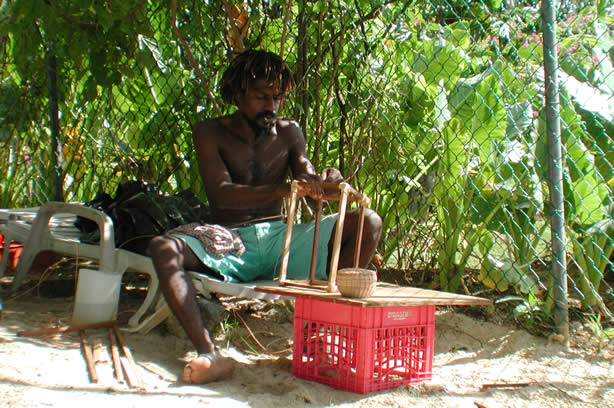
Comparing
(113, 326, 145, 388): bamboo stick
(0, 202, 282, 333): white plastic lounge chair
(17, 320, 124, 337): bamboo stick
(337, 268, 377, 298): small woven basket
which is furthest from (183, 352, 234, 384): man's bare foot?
(17, 320, 124, 337): bamboo stick

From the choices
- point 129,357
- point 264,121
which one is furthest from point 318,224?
point 129,357

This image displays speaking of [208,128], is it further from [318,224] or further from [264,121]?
[318,224]

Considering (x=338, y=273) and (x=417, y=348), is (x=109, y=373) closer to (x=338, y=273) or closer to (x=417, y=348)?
(x=338, y=273)

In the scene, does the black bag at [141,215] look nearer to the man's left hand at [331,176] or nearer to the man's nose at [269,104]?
the man's nose at [269,104]

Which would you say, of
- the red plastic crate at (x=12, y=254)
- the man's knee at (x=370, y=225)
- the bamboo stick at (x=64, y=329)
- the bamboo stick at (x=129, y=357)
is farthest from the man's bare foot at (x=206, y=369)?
the red plastic crate at (x=12, y=254)

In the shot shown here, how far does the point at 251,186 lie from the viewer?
3064 millimetres

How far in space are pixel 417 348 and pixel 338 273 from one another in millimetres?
539

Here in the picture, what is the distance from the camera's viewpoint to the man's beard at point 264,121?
323 cm

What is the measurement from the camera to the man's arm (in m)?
2.94

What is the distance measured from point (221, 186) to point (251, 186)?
15 cm

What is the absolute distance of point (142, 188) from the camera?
12.0 ft

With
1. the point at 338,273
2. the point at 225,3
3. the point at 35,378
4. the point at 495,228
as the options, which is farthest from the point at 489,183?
the point at 35,378

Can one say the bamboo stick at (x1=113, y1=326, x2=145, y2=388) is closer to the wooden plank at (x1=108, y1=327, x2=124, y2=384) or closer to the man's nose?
the wooden plank at (x1=108, y1=327, x2=124, y2=384)

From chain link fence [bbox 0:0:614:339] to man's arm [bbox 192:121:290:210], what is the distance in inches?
22.6
